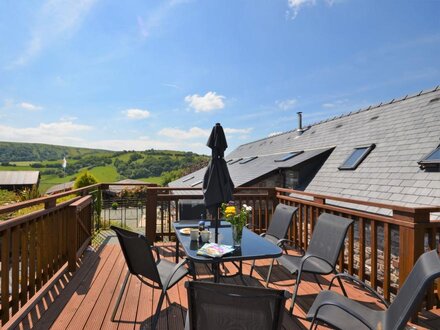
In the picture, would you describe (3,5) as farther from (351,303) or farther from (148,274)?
(351,303)

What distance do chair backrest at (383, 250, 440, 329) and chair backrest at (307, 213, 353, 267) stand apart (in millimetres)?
1075

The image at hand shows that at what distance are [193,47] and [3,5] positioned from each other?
469 cm

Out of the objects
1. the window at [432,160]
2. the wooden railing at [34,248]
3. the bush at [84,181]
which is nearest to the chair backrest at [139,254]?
the wooden railing at [34,248]

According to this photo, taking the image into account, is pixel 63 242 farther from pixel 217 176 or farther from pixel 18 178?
pixel 18 178

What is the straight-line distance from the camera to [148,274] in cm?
242

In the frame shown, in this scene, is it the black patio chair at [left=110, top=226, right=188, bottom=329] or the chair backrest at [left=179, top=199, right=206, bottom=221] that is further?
the chair backrest at [left=179, top=199, right=206, bottom=221]

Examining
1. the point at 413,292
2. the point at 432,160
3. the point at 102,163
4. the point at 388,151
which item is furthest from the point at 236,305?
the point at 102,163

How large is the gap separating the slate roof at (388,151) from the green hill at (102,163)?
111 ft

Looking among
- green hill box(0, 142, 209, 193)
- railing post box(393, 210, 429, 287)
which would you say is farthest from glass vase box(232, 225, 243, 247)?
green hill box(0, 142, 209, 193)

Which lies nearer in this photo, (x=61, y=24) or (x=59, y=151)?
(x=61, y=24)

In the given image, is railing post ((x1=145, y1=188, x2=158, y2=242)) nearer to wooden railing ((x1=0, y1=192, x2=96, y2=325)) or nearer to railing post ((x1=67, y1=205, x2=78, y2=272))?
wooden railing ((x1=0, y1=192, x2=96, y2=325))

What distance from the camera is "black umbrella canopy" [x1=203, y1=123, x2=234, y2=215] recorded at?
10.6 ft

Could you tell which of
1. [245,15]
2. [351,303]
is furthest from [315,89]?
[351,303]

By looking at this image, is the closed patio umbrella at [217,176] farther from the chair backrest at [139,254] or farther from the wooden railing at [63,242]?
the wooden railing at [63,242]
